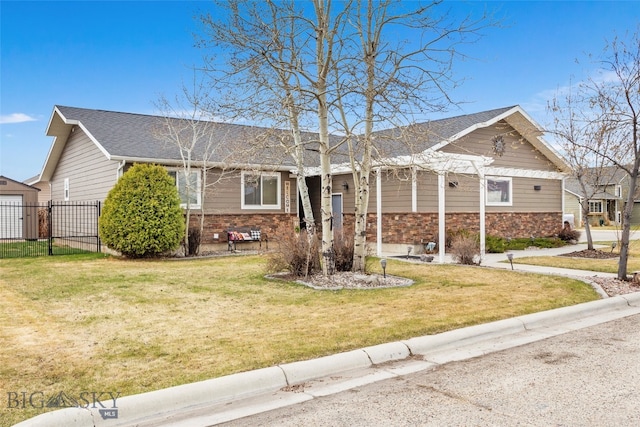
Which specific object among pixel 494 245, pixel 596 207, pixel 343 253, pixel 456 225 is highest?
pixel 596 207

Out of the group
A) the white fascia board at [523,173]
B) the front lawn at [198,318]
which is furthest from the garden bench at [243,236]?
the white fascia board at [523,173]

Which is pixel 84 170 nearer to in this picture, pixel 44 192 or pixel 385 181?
pixel 44 192

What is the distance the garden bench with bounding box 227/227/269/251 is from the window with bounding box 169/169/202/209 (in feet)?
4.76

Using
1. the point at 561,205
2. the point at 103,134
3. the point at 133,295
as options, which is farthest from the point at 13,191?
the point at 561,205

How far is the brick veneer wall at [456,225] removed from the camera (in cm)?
1620

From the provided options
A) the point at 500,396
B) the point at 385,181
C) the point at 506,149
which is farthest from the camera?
the point at 506,149

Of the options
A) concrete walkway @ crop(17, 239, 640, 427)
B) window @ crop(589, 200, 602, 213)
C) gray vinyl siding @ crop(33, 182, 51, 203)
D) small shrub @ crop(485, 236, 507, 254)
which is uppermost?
gray vinyl siding @ crop(33, 182, 51, 203)

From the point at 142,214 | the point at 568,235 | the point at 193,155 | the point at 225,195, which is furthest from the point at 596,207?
the point at 142,214

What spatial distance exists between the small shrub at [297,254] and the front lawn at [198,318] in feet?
2.24

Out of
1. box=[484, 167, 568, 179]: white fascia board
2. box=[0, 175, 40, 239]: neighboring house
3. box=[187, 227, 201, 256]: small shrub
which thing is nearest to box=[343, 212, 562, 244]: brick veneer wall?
box=[484, 167, 568, 179]: white fascia board

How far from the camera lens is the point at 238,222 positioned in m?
17.5

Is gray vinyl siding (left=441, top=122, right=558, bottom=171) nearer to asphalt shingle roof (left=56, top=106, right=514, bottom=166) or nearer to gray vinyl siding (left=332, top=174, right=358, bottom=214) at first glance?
asphalt shingle roof (left=56, top=106, right=514, bottom=166)
